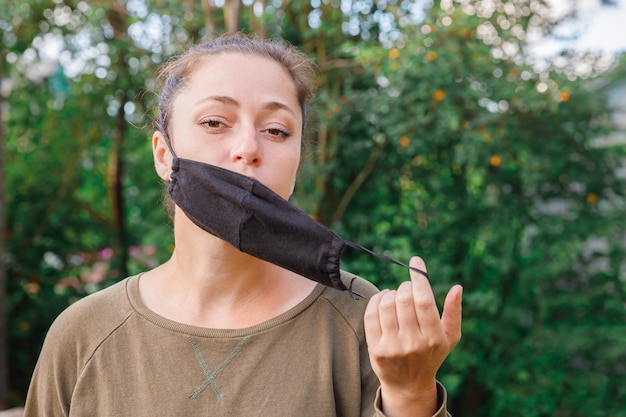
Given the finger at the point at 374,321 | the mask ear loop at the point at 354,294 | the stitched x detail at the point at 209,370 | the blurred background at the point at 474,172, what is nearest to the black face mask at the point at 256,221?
the mask ear loop at the point at 354,294

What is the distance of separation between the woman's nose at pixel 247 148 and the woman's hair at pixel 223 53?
222 millimetres

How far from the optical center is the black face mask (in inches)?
59.5

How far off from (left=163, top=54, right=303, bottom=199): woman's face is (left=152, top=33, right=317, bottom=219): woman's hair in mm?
28

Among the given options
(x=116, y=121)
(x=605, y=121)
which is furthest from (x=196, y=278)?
(x=116, y=121)

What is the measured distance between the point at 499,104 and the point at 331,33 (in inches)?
53.4

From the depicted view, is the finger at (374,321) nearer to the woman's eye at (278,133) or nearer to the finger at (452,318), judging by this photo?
the finger at (452,318)

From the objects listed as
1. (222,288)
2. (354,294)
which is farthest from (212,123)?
(354,294)

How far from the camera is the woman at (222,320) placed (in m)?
1.62

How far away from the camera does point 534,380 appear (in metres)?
4.60

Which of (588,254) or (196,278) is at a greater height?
(196,278)

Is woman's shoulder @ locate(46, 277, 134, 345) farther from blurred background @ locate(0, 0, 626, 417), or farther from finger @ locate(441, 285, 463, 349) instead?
blurred background @ locate(0, 0, 626, 417)

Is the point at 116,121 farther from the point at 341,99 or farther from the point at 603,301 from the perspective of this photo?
the point at 603,301

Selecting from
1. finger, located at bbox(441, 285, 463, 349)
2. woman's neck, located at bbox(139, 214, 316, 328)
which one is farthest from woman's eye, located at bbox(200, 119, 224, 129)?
finger, located at bbox(441, 285, 463, 349)

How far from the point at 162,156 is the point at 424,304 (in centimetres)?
88
